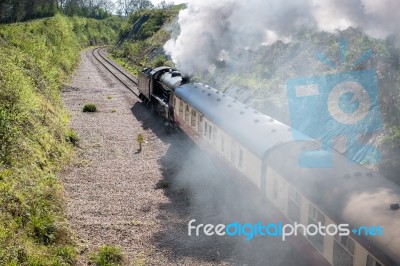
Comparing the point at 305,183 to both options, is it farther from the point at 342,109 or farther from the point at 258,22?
the point at 258,22

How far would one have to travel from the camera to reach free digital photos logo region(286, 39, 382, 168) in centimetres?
1644

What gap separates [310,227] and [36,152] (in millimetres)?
11206

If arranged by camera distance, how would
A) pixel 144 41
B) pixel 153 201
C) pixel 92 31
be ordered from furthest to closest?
pixel 92 31, pixel 144 41, pixel 153 201

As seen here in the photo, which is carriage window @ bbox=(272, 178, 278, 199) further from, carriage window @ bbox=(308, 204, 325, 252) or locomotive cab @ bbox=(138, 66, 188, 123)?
locomotive cab @ bbox=(138, 66, 188, 123)

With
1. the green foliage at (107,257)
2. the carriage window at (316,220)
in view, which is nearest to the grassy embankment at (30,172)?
the green foliage at (107,257)

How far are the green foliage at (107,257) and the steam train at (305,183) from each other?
448cm

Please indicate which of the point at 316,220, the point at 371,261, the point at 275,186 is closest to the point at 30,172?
the point at 275,186

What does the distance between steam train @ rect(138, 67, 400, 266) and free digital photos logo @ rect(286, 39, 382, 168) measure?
1384 millimetres

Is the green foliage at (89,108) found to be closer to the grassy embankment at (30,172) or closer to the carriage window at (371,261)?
the grassy embankment at (30,172)

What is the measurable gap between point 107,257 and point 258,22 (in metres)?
14.5

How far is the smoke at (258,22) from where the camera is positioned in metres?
12.2

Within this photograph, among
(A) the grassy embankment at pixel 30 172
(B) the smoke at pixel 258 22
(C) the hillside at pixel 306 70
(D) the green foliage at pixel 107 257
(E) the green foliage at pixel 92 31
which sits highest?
(E) the green foliage at pixel 92 31

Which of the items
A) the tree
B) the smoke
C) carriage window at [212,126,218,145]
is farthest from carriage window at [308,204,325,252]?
the tree

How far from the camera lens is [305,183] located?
9961mm
